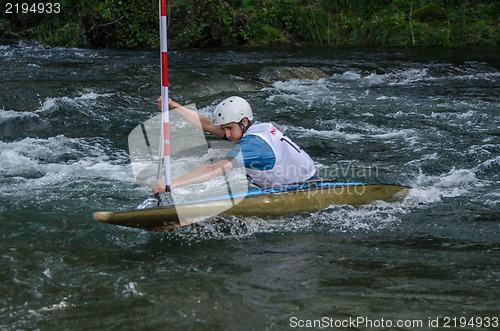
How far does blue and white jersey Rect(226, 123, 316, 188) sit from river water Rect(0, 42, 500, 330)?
393 millimetres

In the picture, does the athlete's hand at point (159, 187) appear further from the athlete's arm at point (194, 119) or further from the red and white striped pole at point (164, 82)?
the athlete's arm at point (194, 119)

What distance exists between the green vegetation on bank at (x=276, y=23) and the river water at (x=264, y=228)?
5.63 metres

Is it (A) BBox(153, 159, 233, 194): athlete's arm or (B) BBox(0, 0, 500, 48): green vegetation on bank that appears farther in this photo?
(B) BBox(0, 0, 500, 48): green vegetation on bank

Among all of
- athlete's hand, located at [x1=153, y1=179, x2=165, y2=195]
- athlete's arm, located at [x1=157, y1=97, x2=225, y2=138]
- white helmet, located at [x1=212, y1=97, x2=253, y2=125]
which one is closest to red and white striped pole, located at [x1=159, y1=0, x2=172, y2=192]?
athlete's hand, located at [x1=153, y1=179, x2=165, y2=195]

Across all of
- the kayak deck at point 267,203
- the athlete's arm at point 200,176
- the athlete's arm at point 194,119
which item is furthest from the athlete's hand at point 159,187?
the athlete's arm at point 194,119

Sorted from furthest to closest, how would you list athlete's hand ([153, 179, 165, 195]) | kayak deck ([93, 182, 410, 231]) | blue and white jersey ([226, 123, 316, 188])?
1. blue and white jersey ([226, 123, 316, 188])
2. athlete's hand ([153, 179, 165, 195])
3. kayak deck ([93, 182, 410, 231])

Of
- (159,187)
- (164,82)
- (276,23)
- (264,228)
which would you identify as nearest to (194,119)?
(164,82)

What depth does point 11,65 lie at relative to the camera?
12344mm

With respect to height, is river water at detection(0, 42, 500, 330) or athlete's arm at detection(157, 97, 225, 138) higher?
athlete's arm at detection(157, 97, 225, 138)

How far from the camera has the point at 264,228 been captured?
4723 millimetres

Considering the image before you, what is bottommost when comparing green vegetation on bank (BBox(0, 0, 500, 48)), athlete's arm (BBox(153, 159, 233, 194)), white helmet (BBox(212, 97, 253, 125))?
athlete's arm (BBox(153, 159, 233, 194))

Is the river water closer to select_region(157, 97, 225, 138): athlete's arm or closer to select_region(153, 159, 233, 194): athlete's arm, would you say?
select_region(153, 159, 233, 194): athlete's arm

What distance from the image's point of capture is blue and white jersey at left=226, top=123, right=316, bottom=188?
4.60 meters

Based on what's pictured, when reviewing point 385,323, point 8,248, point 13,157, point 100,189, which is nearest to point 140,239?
point 8,248
